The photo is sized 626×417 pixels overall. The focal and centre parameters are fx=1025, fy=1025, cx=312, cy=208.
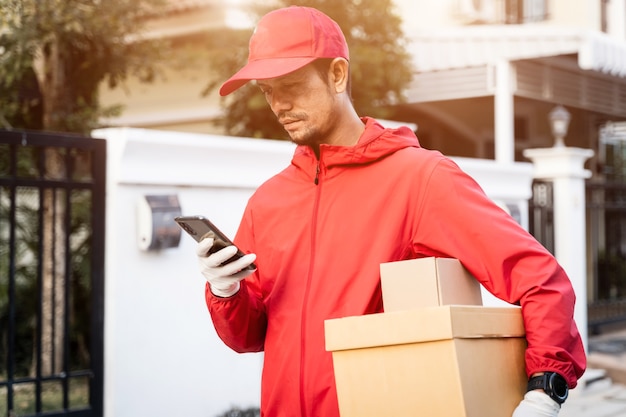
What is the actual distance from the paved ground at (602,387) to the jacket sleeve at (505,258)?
210 inches

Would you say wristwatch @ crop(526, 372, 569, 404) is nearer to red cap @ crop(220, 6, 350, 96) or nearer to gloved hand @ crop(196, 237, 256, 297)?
gloved hand @ crop(196, 237, 256, 297)

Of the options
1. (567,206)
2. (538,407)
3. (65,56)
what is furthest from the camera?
(567,206)

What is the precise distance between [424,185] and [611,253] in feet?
38.9

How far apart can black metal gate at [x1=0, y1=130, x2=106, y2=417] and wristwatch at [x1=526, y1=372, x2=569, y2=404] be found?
3371mm

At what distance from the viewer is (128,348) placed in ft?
17.5

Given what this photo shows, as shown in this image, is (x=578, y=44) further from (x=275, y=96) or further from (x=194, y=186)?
(x=275, y=96)

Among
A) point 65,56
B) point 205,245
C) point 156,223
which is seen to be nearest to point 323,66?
point 205,245

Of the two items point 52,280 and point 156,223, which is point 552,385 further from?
point 52,280

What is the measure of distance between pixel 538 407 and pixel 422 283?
1.19 ft

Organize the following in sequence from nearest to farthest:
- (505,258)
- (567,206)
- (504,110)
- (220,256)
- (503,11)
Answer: (505,258) < (220,256) < (567,206) < (504,110) < (503,11)

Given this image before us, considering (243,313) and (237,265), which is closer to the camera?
(237,265)

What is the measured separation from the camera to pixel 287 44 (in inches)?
96.7

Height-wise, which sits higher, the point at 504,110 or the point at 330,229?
the point at 504,110

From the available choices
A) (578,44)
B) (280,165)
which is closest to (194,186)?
(280,165)
